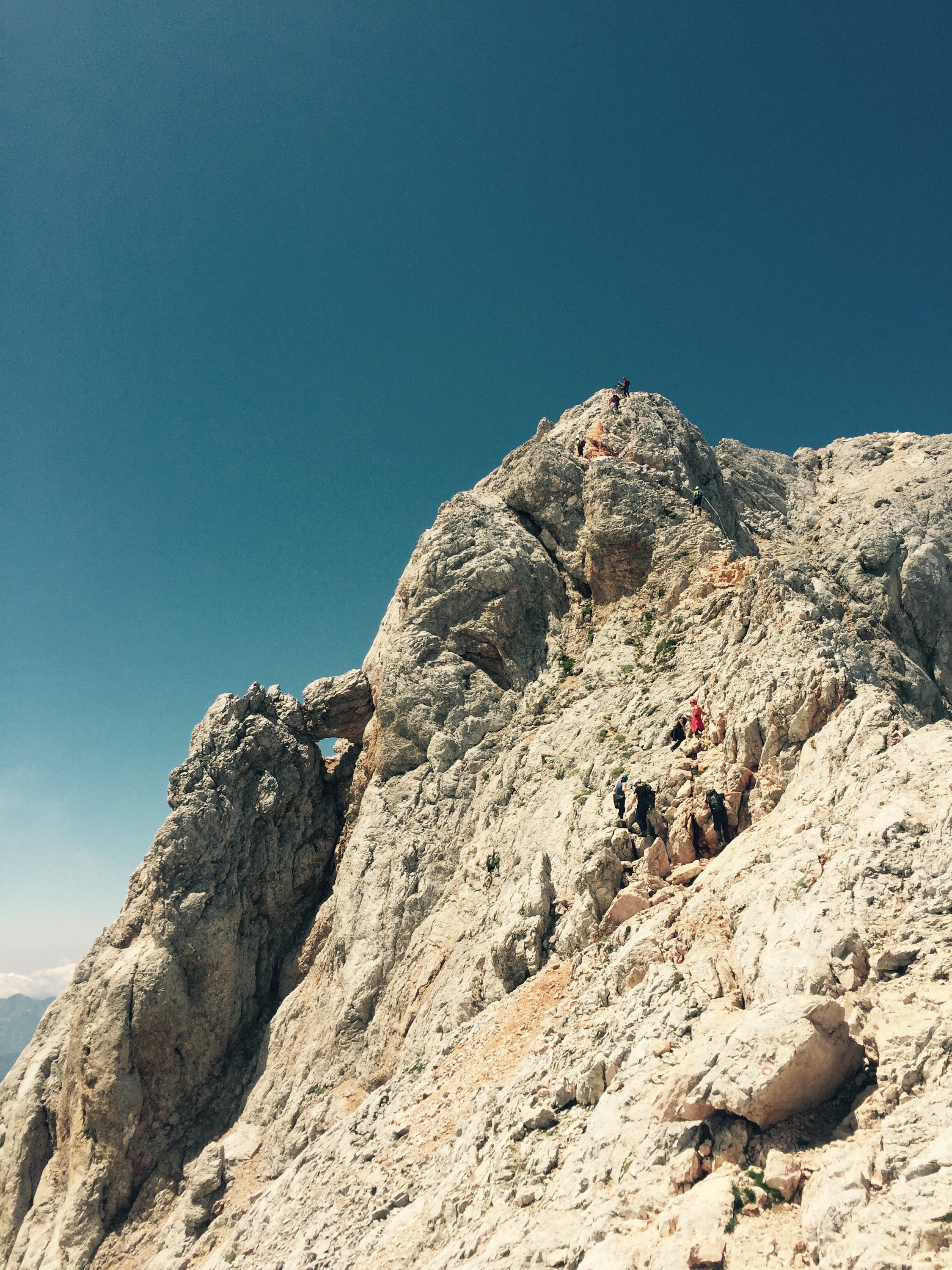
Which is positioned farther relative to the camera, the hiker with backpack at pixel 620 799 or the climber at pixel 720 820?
the hiker with backpack at pixel 620 799

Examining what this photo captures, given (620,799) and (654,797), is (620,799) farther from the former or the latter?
(654,797)

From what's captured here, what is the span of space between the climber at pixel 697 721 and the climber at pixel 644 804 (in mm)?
2389

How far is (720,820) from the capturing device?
17.0 metres

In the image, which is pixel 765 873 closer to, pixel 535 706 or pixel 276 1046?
pixel 535 706

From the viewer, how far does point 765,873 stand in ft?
44.3

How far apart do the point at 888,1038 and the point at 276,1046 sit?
82.4 feet

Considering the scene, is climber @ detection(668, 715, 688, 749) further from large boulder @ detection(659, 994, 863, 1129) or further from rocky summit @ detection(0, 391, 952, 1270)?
large boulder @ detection(659, 994, 863, 1129)

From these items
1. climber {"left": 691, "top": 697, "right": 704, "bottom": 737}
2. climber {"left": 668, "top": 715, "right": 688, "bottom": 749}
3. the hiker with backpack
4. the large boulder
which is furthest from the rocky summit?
climber {"left": 668, "top": 715, "right": 688, "bottom": 749}

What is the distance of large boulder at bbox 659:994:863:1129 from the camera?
339 inches

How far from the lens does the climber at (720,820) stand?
16.9m

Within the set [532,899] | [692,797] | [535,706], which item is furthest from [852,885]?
[535,706]

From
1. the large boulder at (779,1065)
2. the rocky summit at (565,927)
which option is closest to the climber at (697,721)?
the rocky summit at (565,927)

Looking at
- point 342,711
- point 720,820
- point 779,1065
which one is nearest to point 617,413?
point 342,711

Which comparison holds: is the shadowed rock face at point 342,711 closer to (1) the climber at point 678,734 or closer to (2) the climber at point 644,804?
(1) the climber at point 678,734
